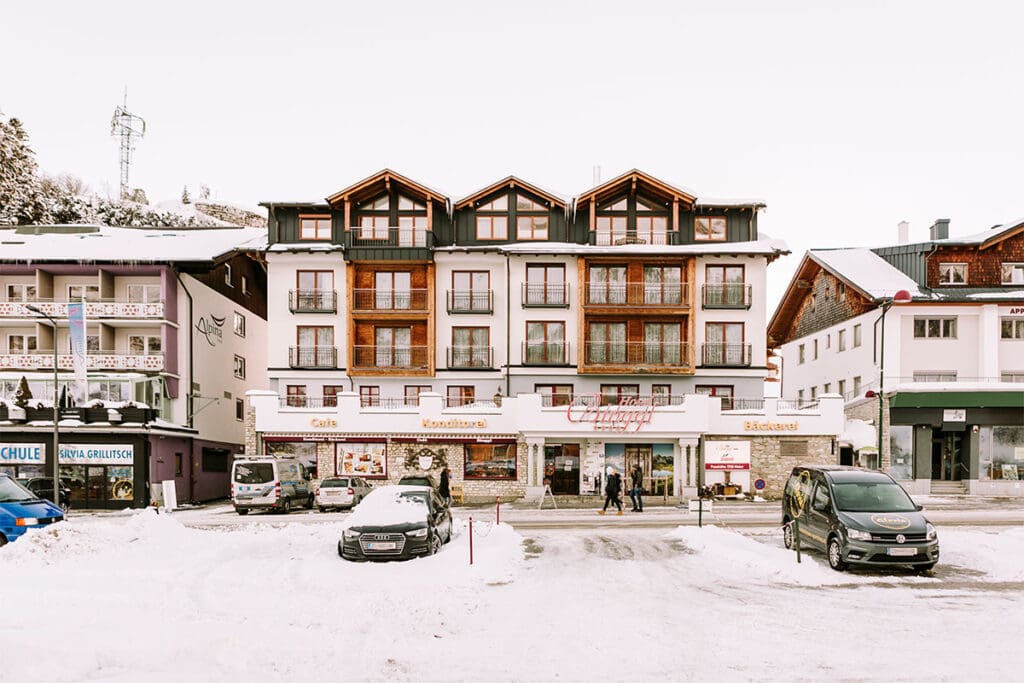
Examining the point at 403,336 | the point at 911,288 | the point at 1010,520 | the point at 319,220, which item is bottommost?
the point at 1010,520

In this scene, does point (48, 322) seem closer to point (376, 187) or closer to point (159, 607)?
point (376, 187)

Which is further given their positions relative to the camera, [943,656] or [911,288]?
[911,288]

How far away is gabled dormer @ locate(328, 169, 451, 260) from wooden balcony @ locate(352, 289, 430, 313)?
5.89ft

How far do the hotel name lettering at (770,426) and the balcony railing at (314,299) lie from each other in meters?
21.0

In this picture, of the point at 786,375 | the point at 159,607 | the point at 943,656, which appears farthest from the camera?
the point at 786,375

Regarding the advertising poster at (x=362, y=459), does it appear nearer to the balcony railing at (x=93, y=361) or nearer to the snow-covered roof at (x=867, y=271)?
the balcony railing at (x=93, y=361)

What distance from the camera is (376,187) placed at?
40875 mm

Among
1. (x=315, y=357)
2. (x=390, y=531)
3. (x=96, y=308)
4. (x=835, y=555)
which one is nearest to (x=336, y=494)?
(x=315, y=357)

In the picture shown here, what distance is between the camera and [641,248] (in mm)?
40281

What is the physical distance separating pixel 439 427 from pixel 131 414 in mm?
13912

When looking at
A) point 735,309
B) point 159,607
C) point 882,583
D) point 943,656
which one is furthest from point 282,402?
point 943,656

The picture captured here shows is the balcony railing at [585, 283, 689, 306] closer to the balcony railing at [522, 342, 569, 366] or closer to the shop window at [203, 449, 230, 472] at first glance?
the balcony railing at [522, 342, 569, 366]

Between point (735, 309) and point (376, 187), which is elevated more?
point (376, 187)

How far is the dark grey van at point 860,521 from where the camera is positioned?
15.7m
